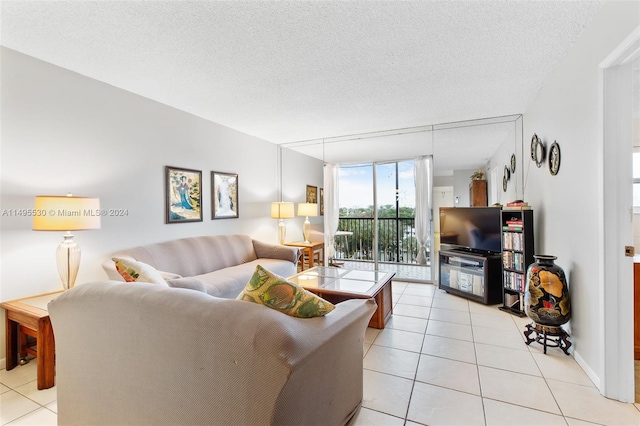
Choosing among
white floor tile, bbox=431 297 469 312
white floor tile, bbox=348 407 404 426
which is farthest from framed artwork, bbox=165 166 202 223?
white floor tile, bbox=431 297 469 312

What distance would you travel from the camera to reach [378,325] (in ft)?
9.52

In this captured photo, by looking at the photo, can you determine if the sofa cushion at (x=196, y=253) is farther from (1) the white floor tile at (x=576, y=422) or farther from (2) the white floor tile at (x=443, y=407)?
(1) the white floor tile at (x=576, y=422)

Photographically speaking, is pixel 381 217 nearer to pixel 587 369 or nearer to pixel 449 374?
pixel 449 374

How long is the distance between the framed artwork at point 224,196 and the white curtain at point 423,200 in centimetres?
291

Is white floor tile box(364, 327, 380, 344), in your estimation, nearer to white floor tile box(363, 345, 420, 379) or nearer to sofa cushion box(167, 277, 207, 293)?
white floor tile box(363, 345, 420, 379)

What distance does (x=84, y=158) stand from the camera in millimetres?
2660

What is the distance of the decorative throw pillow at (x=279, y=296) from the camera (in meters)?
1.25

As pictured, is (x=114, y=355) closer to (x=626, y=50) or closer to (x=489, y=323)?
(x=626, y=50)

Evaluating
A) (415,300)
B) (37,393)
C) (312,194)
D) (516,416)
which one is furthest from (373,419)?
(312,194)

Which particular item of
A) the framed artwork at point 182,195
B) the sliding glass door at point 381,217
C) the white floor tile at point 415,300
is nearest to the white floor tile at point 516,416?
the white floor tile at point 415,300

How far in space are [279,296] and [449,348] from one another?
1.95 m

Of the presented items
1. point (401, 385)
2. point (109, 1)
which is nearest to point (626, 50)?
point (401, 385)

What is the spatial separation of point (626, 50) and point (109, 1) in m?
2.97

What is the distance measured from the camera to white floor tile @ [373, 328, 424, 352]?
2.52m
